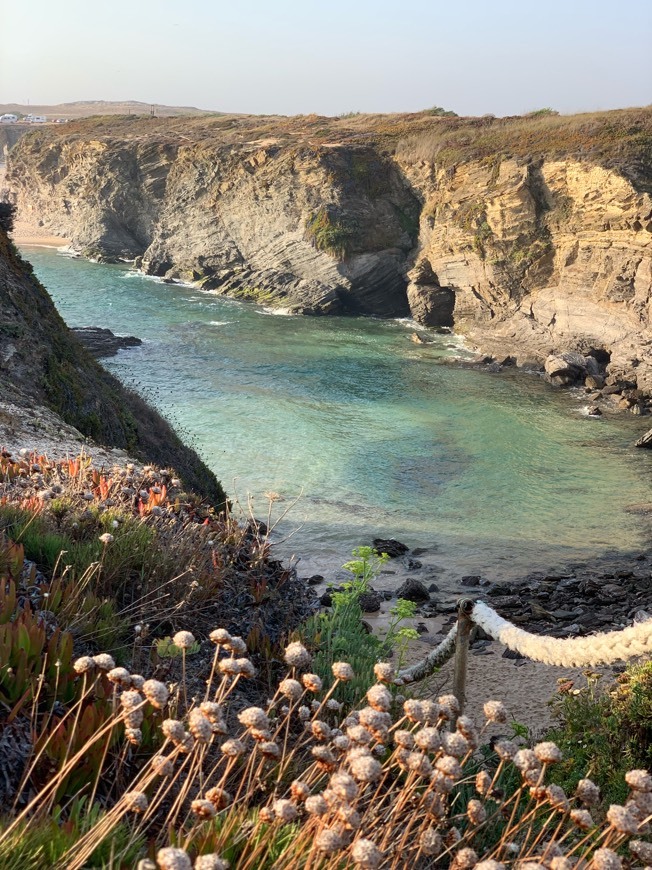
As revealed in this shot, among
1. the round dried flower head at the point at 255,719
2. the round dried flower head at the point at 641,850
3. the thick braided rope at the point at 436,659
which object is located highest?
the round dried flower head at the point at 255,719

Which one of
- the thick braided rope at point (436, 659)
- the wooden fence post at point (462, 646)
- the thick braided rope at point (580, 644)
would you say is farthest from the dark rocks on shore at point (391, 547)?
the thick braided rope at point (580, 644)

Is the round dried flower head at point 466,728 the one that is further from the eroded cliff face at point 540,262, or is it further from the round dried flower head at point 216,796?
the eroded cliff face at point 540,262

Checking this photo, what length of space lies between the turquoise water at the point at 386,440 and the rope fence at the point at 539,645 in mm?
2985

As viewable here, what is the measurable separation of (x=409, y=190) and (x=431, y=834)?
49815mm

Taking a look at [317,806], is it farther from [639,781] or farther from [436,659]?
[436,659]

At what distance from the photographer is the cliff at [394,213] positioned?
3547 cm

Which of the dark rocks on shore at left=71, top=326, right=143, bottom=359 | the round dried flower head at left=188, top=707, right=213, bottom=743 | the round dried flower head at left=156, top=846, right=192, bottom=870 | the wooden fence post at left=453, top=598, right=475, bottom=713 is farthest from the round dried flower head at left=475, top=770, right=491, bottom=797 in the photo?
the dark rocks on shore at left=71, top=326, right=143, bottom=359

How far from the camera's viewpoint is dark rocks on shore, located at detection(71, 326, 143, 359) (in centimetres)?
3588

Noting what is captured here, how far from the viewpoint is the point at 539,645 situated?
17.6ft

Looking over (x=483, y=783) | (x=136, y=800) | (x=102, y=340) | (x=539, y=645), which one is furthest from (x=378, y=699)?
(x=102, y=340)

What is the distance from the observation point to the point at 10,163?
7262cm

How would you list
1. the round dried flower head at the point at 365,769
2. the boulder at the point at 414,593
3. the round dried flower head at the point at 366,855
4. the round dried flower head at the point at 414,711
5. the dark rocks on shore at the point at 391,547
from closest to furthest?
the round dried flower head at the point at 366,855
the round dried flower head at the point at 365,769
the round dried flower head at the point at 414,711
the boulder at the point at 414,593
the dark rocks on shore at the point at 391,547

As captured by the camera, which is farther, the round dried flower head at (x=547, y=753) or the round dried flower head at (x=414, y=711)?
the round dried flower head at (x=414, y=711)

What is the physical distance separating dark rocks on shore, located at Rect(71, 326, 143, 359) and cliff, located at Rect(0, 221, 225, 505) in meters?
19.5
